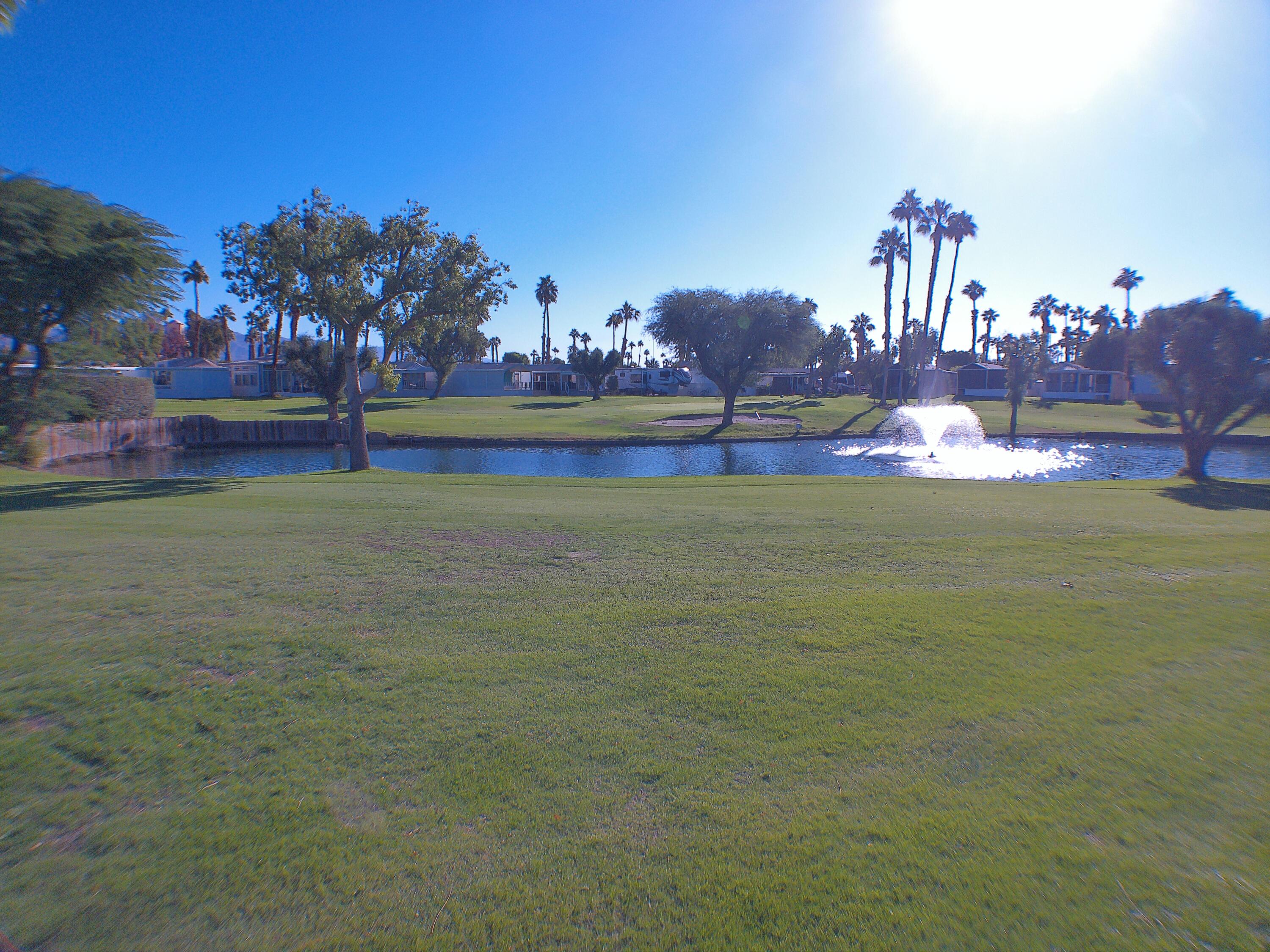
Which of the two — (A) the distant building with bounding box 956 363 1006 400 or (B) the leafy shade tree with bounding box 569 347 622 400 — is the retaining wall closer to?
(B) the leafy shade tree with bounding box 569 347 622 400

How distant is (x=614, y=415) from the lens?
170 feet

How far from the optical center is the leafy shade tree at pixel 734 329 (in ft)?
150

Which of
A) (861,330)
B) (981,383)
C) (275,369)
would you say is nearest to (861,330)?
(861,330)

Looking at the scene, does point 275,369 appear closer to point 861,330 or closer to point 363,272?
point 363,272

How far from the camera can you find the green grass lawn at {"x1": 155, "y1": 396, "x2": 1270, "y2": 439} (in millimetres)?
43844

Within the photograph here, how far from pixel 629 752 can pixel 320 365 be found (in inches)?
1785

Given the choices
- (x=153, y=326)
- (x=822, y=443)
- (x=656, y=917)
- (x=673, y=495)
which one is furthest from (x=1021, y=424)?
(x=656, y=917)

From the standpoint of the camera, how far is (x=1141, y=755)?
4.22 meters

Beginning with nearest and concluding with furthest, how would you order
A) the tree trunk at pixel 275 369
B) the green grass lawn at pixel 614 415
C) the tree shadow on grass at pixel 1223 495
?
the tree shadow on grass at pixel 1223 495, the green grass lawn at pixel 614 415, the tree trunk at pixel 275 369

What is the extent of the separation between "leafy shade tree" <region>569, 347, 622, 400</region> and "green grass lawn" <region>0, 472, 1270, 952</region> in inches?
2442

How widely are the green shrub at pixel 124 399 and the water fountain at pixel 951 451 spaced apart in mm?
36085

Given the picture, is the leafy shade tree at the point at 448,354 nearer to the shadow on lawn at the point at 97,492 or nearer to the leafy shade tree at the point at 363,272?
the leafy shade tree at the point at 363,272

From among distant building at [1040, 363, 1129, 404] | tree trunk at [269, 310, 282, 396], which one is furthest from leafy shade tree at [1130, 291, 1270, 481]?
tree trunk at [269, 310, 282, 396]

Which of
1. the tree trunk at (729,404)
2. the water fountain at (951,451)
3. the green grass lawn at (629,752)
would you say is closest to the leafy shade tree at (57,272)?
the green grass lawn at (629,752)
